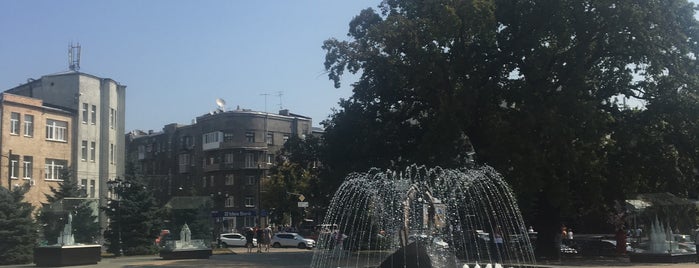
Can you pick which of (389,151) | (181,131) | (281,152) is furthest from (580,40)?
(181,131)

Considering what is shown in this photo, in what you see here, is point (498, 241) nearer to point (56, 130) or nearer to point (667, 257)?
point (667, 257)

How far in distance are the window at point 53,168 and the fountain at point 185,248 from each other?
2321cm

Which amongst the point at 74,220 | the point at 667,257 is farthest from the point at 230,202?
the point at 667,257

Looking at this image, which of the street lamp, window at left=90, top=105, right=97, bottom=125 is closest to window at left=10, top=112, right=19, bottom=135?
window at left=90, top=105, right=97, bottom=125

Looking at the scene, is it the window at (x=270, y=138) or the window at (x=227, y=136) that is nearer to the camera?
the window at (x=227, y=136)

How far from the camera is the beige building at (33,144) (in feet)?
168

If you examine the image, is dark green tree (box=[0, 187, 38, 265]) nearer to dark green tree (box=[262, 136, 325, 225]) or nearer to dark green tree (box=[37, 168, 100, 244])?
dark green tree (box=[37, 168, 100, 244])

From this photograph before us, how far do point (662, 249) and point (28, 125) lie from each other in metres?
44.0

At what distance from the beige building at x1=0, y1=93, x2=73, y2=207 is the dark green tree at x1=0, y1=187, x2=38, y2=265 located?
1513 cm

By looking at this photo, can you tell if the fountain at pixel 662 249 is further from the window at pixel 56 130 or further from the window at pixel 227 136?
the window at pixel 227 136

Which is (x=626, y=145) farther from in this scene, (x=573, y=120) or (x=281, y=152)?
(x=281, y=152)

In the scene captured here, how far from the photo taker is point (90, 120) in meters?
59.5

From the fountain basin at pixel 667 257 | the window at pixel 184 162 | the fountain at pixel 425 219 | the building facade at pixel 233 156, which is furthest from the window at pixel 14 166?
the window at pixel 184 162

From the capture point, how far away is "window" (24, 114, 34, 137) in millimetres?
53281
